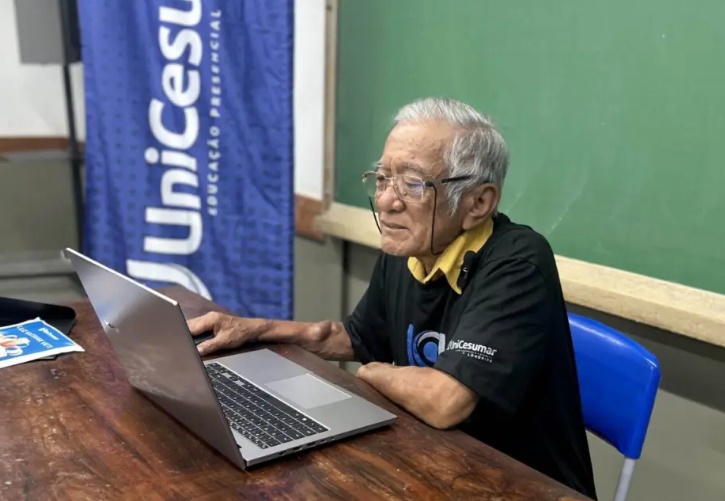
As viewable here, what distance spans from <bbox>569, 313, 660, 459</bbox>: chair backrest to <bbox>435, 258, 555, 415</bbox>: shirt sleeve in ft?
0.60

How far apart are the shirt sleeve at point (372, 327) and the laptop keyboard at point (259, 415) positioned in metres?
0.38

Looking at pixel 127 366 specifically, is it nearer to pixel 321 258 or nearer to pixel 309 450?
pixel 309 450

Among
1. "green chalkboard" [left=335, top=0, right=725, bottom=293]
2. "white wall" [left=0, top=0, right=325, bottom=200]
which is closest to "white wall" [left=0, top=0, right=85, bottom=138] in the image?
"white wall" [left=0, top=0, right=325, bottom=200]

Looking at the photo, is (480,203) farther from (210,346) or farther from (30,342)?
(30,342)

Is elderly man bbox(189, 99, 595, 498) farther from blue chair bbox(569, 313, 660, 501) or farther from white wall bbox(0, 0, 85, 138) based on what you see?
white wall bbox(0, 0, 85, 138)

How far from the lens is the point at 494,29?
1959 millimetres

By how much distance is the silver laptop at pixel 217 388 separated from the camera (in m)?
0.91

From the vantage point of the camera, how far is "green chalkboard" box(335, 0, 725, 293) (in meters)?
1.57

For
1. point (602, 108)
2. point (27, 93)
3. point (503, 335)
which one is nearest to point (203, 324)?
point (503, 335)

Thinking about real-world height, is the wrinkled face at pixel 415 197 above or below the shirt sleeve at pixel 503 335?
above

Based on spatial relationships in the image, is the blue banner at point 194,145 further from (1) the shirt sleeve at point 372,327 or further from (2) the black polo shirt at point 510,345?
(2) the black polo shirt at point 510,345

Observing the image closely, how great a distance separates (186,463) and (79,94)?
2.26m

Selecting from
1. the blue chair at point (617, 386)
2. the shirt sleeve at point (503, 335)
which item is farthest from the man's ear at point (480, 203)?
the blue chair at point (617, 386)

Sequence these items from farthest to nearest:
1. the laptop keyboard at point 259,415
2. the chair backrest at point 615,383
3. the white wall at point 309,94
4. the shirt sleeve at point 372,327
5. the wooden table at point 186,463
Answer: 1. the white wall at point 309,94
2. the shirt sleeve at point 372,327
3. the chair backrest at point 615,383
4. the laptop keyboard at point 259,415
5. the wooden table at point 186,463
